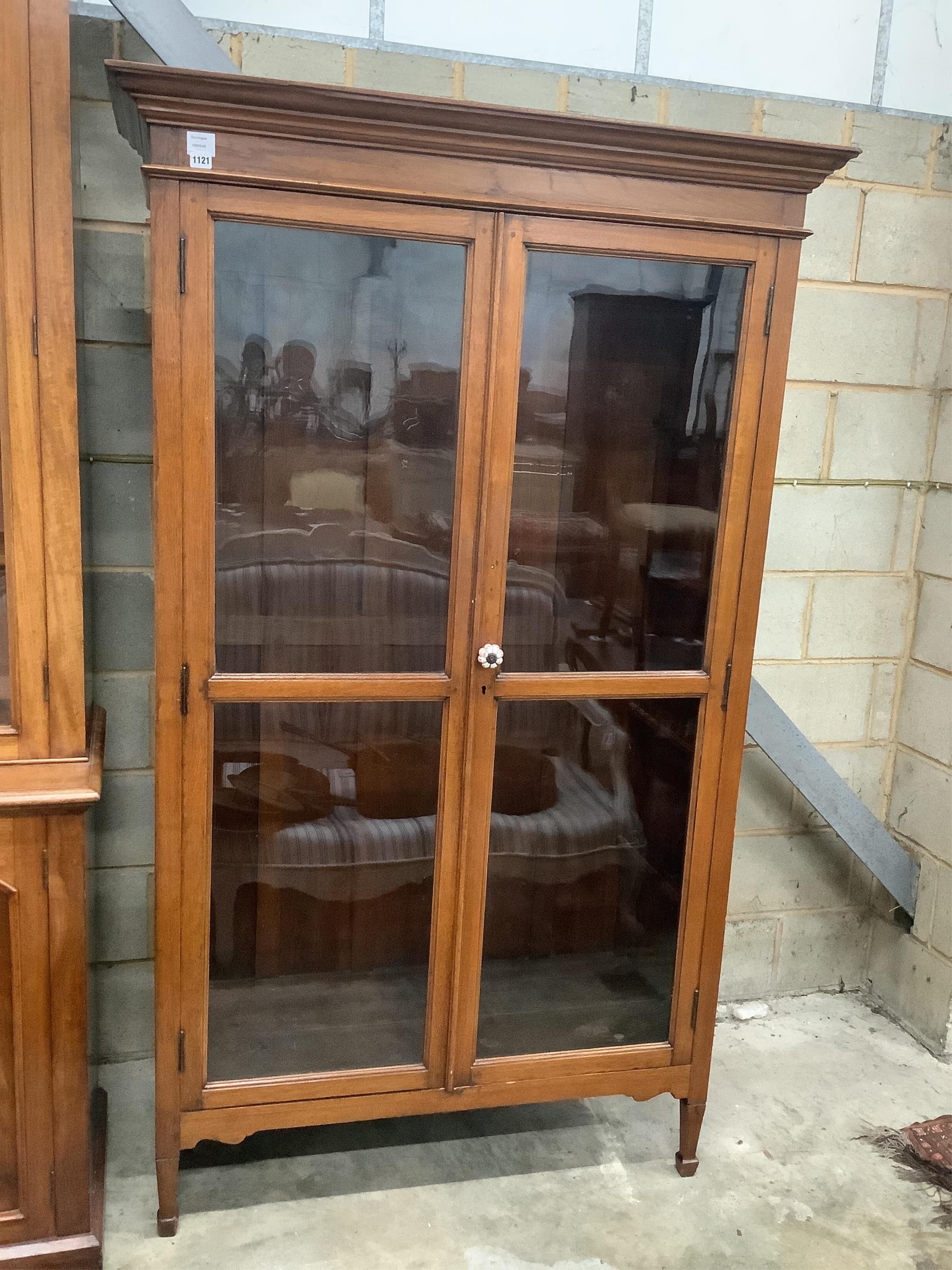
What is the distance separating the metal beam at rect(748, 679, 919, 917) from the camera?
2.38 meters

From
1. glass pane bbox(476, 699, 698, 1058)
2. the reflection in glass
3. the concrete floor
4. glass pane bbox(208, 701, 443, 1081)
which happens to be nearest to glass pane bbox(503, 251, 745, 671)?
glass pane bbox(476, 699, 698, 1058)

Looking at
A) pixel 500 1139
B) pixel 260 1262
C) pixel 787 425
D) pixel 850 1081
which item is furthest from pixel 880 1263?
pixel 787 425

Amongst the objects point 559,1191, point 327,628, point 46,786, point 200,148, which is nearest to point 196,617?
point 327,628

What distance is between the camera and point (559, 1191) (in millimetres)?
1918

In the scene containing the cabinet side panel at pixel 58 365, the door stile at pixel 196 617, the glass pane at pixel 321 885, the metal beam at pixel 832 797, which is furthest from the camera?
the metal beam at pixel 832 797

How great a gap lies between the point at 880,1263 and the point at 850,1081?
0.55 metres

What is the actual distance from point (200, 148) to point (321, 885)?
117 cm

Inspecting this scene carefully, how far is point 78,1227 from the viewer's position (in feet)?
5.49

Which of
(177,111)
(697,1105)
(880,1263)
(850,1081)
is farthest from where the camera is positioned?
(850,1081)

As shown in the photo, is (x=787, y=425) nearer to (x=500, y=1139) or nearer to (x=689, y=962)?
(x=689, y=962)

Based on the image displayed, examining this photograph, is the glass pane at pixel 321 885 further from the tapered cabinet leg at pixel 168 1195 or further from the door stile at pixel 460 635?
the tapered cabinet leg at pixel 168 1195

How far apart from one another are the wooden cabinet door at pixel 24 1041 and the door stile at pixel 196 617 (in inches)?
8.3

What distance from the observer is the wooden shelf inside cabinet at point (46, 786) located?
1540 mm

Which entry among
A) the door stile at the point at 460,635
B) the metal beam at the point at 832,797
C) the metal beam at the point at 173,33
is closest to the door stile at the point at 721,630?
the door stile at the point at 460,635
